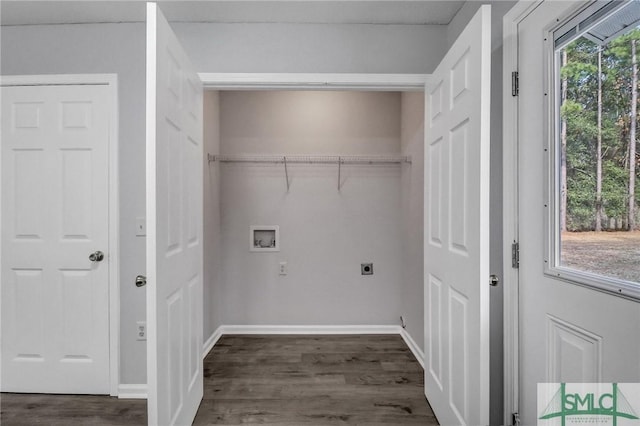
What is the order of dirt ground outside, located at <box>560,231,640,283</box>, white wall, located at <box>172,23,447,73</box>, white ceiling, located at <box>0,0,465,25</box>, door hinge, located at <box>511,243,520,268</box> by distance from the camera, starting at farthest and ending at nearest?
1. white wall, located at <box>172,23,447,73</box>
2. white ceiling, located at <box>0,0,465,25</box>
3. door hinge, located at <box>511,243,520,268</box>
4. dirt ground outside, located at <box>560,231,640,283</box>

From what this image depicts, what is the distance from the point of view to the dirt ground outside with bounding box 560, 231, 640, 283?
99 cm

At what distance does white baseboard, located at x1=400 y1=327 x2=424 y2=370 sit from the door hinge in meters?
1.36

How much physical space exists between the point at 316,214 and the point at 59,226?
1994mm

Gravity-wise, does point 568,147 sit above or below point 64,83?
below

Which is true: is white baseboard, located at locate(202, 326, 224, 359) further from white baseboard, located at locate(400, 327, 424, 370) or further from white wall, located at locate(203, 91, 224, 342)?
white baseboard, located at locate(400, 327, 424, 370)

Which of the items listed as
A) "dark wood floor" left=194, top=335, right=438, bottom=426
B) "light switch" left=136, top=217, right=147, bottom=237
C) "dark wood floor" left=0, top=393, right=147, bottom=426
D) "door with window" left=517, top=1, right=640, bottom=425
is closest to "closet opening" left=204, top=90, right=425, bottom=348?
"dark wood floor" left=194, top=335, right=438, bottom=426

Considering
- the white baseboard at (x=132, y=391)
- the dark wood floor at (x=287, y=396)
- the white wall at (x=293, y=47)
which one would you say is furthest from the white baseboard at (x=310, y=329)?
the white wall at (x=293, y=47)

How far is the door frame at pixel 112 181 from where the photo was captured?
6.64 ft

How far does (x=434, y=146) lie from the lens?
71.4 inches

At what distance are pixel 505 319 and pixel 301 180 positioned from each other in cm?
214

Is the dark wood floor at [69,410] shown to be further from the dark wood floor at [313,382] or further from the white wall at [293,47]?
the white wall at [293,47]

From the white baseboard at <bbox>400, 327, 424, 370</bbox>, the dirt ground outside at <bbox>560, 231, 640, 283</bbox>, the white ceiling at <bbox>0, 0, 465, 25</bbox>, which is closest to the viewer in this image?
the dirt ground outside at <bbox>560, 231, 640, 283</bbox>

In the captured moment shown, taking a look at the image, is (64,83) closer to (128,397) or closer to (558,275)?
(128,397)

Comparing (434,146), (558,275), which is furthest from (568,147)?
(434,146)
